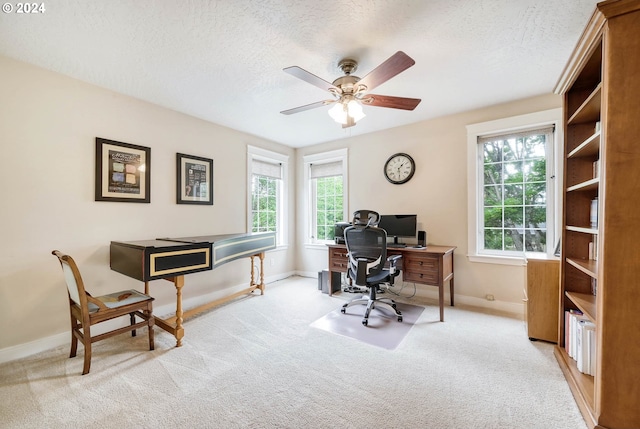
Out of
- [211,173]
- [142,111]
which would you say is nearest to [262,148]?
[211,173]

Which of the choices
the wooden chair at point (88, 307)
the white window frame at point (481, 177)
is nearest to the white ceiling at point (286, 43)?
the white window frame at point (481, 177)

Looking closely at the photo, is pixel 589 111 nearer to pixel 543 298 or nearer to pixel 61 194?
pixel 543 298

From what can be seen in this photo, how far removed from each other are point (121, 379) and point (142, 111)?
2.63m

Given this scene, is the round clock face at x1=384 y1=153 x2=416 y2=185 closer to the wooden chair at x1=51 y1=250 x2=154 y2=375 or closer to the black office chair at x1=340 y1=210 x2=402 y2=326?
the black office chair at x1=340 y1=210 x2=402 y2=326

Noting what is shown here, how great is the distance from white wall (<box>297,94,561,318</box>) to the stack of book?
1.06 metres

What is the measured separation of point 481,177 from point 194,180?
3729 millimetres

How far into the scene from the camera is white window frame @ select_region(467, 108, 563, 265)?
9.19 ft

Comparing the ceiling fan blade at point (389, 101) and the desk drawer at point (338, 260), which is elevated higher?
the ceiling fan blade at point (389, 101)

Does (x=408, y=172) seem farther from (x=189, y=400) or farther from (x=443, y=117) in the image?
(x=189, y=400)

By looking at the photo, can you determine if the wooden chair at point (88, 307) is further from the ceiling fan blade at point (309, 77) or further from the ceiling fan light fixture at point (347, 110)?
the ceiling fan light fixture at point (347, 110)

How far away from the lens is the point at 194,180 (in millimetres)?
3379

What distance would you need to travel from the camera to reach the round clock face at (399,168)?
3.72 metres

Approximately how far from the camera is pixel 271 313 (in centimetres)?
308

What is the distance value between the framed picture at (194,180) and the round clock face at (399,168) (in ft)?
8.49
